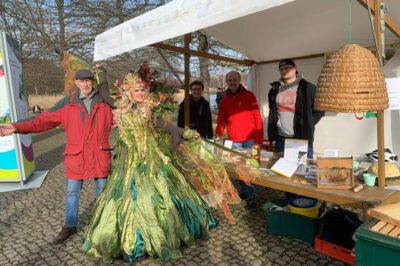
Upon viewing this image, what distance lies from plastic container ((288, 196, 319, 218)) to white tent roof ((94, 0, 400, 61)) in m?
1.86

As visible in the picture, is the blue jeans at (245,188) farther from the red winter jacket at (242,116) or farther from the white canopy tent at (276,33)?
the white canopy tent at (276,33)

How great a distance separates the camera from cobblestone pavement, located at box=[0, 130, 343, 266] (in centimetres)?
301

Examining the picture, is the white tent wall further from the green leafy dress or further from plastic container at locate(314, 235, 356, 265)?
the green leafy dress

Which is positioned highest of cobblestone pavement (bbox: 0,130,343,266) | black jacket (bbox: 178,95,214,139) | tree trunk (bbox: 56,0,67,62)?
tree trunk (bbox: 56,0,67,62)

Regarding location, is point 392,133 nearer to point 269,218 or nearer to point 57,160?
point 269,218

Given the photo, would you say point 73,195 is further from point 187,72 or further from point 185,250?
point 187,72

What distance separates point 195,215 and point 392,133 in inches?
115

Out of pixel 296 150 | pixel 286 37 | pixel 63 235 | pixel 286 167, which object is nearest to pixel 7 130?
pixel 63 235

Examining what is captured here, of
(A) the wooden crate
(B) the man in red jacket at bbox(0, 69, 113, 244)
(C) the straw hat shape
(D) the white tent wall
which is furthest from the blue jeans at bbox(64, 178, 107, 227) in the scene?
(D) the white tent wall

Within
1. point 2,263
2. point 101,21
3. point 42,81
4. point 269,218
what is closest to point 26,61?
point 42,81

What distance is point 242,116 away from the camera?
174 inches

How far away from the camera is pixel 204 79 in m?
9.55

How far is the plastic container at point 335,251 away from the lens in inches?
105

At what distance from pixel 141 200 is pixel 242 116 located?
6.50 feet
